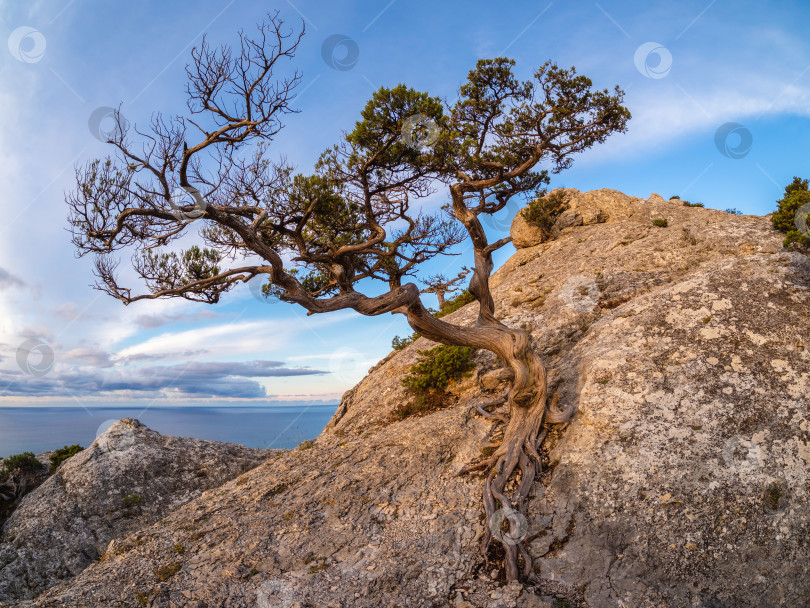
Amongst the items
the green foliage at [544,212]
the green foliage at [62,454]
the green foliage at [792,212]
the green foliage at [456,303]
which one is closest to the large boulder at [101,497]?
the green foliage at [62,454]

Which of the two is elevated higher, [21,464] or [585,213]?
[585,213]

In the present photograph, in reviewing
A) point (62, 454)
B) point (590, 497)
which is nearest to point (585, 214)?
point (590, 497)

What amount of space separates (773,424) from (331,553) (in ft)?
34.6

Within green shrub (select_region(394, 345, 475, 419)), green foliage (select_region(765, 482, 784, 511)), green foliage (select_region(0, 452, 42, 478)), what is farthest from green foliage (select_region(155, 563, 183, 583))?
green foliage (select_region(0, 452, 42, 478))

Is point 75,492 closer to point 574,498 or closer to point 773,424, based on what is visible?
point 574,498

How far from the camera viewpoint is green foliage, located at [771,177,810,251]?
15.8 m

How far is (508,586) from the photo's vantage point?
28.7 ft

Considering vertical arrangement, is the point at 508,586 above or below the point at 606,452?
below

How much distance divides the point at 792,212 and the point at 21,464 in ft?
108

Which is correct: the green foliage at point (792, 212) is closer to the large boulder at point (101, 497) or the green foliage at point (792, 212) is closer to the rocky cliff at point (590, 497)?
the rocky cliff at point (590, 497)

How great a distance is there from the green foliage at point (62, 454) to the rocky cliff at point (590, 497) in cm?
1259

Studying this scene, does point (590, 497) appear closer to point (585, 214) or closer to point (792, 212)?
point (792, 212)

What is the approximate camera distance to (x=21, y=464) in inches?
797

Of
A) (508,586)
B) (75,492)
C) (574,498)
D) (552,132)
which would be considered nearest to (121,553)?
(75,492)
